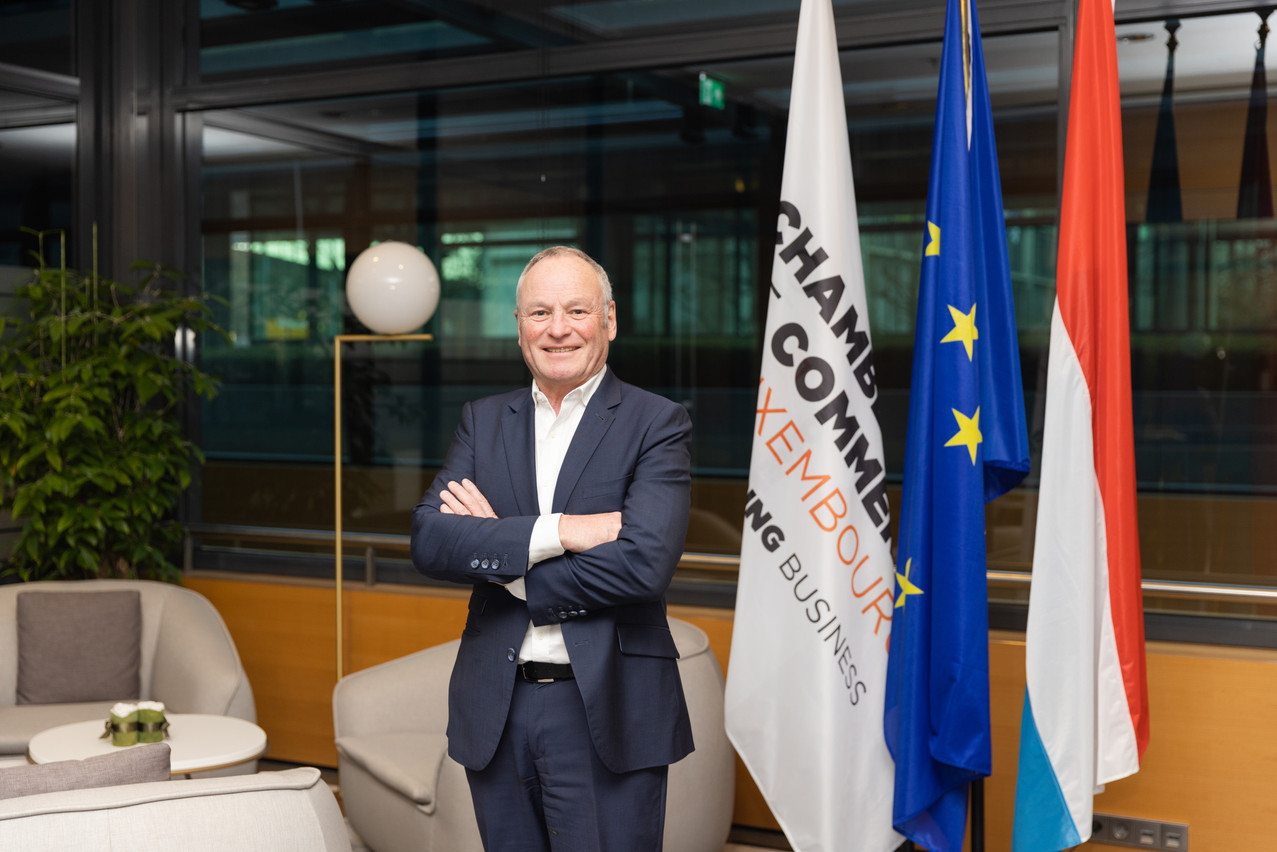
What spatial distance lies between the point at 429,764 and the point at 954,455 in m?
1.59

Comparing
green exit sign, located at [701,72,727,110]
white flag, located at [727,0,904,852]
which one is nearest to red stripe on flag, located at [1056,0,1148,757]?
white flag, located at [727,0,904,852]

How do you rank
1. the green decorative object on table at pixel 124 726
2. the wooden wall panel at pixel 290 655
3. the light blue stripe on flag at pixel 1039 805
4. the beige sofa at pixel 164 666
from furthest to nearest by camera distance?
the wooden wall panel at pixel 290 655 → the beige sofa at pixel 164 666 → the green decorative object on table at pixel 124 726 → the light blue stripe on flag at pixel 1039 805

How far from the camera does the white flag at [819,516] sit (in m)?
2.89

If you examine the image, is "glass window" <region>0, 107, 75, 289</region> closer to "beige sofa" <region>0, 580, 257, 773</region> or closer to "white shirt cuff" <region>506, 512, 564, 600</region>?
"beige sofa" <region>0, 580, 257, 773</region>

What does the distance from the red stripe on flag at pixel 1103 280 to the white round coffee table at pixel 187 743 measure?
2.28 m

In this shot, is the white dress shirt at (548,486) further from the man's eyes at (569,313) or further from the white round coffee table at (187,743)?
the white round coffee table at (187,743)

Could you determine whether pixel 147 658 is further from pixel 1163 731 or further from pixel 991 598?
pixel 1163 731

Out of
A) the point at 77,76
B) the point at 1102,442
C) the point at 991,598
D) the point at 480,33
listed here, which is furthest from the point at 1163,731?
the point at 77,76

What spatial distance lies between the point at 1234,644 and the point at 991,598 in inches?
25.7

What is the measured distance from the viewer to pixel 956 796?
282cm

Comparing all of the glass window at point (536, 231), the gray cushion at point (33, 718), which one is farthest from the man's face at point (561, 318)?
the gray cushion at point (33, 718)

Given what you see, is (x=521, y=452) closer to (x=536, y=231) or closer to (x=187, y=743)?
(x=187, y=743)

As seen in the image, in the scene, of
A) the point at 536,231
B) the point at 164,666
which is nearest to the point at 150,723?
the point at 164,666

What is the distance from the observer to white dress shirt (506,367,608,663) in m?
1.92
